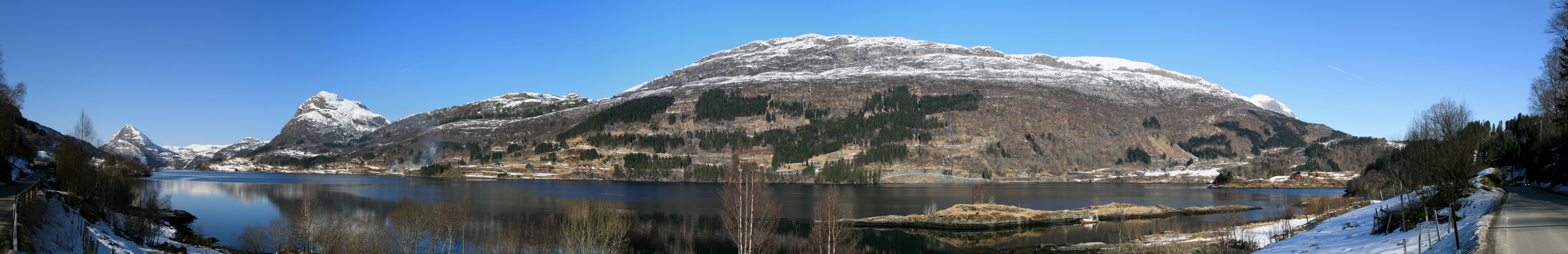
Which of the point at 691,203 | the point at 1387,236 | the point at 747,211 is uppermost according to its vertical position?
the point at 747,211

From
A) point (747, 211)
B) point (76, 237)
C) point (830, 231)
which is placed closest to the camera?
point (76, 237)

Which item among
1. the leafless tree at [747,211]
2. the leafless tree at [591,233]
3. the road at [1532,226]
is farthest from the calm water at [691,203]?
the road at [1532,226]

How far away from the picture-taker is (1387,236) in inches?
1171

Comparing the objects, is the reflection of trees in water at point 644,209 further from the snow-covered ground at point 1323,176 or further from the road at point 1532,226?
the snow-covered ground at point 1323,176

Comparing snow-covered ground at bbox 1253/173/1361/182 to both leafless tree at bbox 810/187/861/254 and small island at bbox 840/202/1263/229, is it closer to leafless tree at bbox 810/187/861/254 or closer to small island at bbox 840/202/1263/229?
small island at bbox 840/202/1263/229

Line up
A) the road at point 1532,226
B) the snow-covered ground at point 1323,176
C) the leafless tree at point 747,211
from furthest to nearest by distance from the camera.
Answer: the snow-covered ground at point 1323,176
the leafless tree at point 747,211
the road at point 1532,226

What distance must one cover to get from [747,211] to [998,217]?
129 feet

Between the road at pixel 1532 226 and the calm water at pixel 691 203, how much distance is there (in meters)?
23.2

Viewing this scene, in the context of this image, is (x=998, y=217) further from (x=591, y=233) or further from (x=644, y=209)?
(x=591, y=233)

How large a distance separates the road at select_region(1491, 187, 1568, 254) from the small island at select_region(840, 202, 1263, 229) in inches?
1240

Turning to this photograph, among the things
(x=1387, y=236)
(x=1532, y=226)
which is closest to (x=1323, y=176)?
(x=1387, y=236)

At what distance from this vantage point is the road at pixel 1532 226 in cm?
1923

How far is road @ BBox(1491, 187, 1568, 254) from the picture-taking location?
63.1 feet

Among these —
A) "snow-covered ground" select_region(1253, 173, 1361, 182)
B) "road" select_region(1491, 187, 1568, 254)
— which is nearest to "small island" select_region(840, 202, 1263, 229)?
"road" select_region(1491, 187, 1568, 254)
